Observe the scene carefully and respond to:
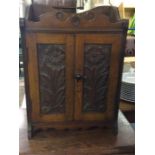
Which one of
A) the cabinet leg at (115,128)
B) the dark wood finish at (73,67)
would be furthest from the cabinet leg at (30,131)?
the cabinet leg at (115,128)

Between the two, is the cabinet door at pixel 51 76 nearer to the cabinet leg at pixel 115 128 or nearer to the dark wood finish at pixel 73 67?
the dark wood finish at pixel 73 67

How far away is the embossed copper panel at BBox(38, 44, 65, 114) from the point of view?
31.4 inches

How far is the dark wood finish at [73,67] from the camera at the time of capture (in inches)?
30.5

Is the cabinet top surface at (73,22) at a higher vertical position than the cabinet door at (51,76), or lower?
higher

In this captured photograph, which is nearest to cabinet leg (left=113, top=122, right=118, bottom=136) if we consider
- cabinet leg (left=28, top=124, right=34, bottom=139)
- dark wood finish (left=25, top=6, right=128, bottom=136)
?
dark wood finish (left=25, top=6, right=128, bottom=136)

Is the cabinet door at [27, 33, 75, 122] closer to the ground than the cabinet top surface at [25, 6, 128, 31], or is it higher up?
closer to the ground

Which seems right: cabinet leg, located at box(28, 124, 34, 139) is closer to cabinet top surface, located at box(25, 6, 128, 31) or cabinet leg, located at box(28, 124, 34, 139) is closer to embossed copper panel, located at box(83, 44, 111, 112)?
embossed copper panel, located at box(83, 44, 111, 112)

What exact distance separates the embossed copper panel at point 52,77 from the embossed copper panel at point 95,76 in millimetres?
82
